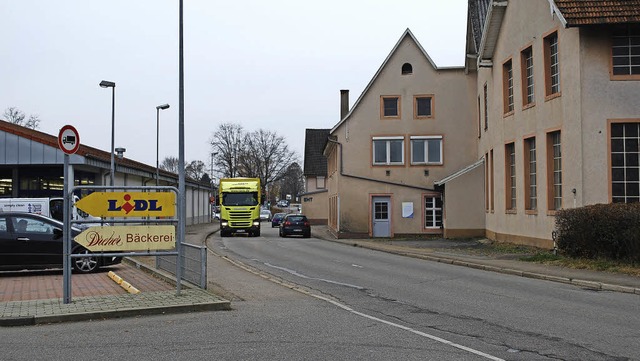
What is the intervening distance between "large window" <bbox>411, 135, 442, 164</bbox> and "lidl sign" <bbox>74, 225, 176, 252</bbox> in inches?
1071

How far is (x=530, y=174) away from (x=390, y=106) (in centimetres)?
1474

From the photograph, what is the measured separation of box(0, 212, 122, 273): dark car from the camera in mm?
15445

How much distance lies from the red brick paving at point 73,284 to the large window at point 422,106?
78.4 feet

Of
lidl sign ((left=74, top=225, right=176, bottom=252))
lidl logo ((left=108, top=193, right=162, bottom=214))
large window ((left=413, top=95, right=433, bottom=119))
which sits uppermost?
large window ((left=413, top=95, right=433, bottom=119))

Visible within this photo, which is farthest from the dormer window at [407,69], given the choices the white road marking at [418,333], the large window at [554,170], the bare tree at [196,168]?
the bare tree at [196,168]

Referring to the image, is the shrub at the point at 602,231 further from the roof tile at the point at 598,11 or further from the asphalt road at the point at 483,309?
the roof tile at the point at 598,11

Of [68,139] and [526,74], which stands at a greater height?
[526,74]

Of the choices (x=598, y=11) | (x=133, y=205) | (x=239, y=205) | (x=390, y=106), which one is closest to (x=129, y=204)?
(x=133, y=205)

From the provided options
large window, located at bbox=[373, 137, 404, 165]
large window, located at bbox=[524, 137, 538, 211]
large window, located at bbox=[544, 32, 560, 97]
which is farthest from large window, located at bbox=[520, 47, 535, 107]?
large window, located at bbox=[373, 137, 404, 165]

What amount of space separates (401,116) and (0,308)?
2961 centimetres

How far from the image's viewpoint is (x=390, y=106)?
37.8m

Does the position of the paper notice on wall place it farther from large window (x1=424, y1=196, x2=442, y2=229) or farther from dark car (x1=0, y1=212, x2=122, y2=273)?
dark car (x1=0, y1=212, x2=122, y2=273)

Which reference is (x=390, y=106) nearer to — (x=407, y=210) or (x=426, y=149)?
(x=426, y=149)

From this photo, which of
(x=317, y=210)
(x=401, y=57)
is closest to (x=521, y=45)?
(x=401, y=57)
